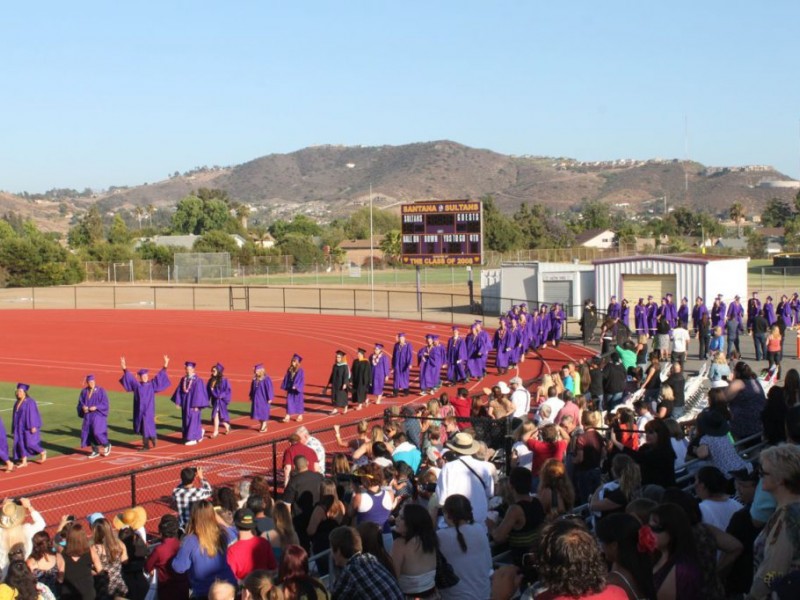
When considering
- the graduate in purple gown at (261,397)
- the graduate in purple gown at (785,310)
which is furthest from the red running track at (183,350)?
the graduate in purple gown at (785,310)

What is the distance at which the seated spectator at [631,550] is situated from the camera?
539 cm

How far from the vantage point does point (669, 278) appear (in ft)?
114

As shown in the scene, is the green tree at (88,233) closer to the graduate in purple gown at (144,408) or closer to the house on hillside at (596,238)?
the house on hillside at (596,238)

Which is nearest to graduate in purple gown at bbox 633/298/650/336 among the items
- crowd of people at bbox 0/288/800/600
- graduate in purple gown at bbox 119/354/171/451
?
graduate in purple gown at bbox 119/354/171/451

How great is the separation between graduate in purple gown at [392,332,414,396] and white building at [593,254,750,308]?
13.6 meters

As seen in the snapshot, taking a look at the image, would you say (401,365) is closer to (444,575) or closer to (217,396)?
(217,396)

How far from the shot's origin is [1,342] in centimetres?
3666

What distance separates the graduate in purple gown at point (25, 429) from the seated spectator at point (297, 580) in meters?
12.6

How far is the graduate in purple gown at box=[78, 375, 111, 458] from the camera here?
59.5 feet

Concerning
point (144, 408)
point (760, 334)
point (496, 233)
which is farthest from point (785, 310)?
point (496, 233)

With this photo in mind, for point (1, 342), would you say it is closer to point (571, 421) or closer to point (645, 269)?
point (645, 269)

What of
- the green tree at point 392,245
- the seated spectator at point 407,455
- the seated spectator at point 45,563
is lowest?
the seated spectator at point 45,563

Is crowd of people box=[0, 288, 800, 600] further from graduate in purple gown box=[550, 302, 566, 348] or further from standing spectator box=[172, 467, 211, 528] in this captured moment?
graduate in purple gown box=[550, 302, 566, 348]

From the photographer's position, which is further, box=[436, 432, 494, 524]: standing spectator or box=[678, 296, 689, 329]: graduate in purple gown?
box=[678, 296, 689, 329]: graduate in purple gown
